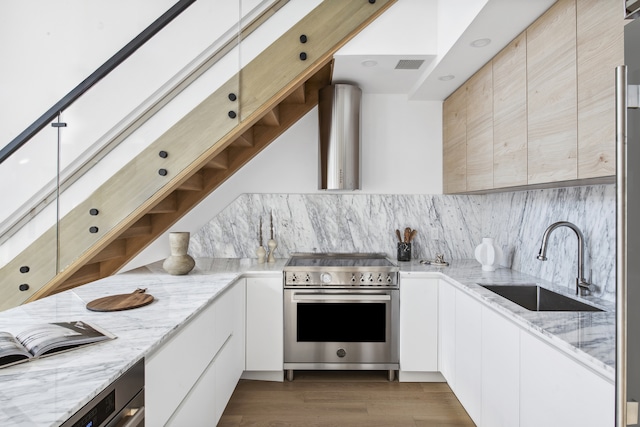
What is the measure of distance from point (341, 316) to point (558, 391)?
1618 mm

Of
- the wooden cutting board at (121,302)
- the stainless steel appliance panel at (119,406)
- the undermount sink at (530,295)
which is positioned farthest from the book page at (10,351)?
the undermount sink at (530,295)

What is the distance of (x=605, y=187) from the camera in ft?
6.15

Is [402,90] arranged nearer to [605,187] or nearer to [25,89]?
[605,187]

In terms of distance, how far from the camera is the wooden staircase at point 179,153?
219 centimetres

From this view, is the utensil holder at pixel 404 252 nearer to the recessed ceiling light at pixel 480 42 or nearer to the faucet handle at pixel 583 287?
the faucet handle at pixel 583 287

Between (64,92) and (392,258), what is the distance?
9.18 ft

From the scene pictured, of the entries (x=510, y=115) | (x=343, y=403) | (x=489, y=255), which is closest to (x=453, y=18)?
(x=510, y=115)

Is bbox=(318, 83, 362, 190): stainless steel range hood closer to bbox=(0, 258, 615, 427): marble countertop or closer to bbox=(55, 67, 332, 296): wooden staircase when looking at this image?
bbox=(55, 67, 332, 296): wooden staircase

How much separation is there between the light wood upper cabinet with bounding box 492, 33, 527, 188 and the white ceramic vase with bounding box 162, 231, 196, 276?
1.97 m

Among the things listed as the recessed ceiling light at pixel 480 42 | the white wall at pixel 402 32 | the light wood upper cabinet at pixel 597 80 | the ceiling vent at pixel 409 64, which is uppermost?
the white wall at pixel 402 32

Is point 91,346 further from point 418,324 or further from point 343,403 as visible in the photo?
point 418,324

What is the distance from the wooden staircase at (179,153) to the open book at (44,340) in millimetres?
1111

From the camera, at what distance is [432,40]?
8.00ft

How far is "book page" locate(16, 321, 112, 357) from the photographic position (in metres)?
1.11
